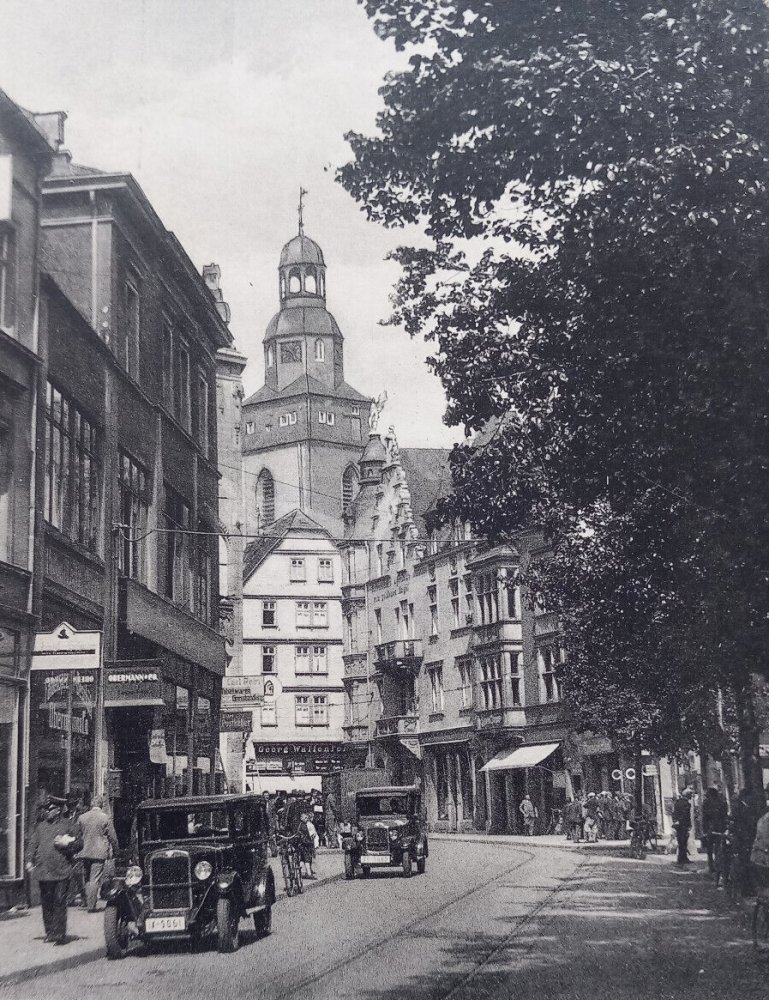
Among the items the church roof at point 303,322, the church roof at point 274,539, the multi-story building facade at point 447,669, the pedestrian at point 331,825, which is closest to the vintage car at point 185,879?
the multi-story building facade at point 447,669

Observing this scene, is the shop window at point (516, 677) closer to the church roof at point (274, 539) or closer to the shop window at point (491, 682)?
the shop window at point (491, 682)

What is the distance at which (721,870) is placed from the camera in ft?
77.5

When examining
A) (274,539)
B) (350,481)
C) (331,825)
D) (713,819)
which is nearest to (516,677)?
(331,825)

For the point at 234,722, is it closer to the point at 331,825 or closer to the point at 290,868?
the point at 331,825

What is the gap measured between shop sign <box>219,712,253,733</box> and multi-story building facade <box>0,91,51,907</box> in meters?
17.0

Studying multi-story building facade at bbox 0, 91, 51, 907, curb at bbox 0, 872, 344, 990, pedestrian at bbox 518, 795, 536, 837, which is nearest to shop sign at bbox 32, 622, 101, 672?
multi-story building facade at bbox 0, 91, 51, 907

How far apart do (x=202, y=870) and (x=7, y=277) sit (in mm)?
10450

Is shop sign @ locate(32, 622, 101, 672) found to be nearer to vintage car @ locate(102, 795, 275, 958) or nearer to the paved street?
the paved street

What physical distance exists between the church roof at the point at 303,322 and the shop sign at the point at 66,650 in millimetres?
86498

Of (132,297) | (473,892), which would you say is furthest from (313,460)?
(473,892)

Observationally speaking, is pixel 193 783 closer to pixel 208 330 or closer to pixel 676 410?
pixel 208 330

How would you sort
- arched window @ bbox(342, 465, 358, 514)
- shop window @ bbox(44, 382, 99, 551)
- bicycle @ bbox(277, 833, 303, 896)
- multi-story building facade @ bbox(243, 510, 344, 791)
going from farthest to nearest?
arched window @ bbox(342, 465, 358, 514), multi-story building facade @ bbox(243, 510, 344, 791), bicycle @ bbox(277, 833, 303, 896), shop window @ bbox(44, 382, 99, 551)

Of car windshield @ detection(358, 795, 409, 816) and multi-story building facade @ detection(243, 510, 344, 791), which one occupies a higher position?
multi-story building facade @ detection(243, 510, 344, 791)

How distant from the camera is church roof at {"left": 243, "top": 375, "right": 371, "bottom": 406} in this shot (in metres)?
110
